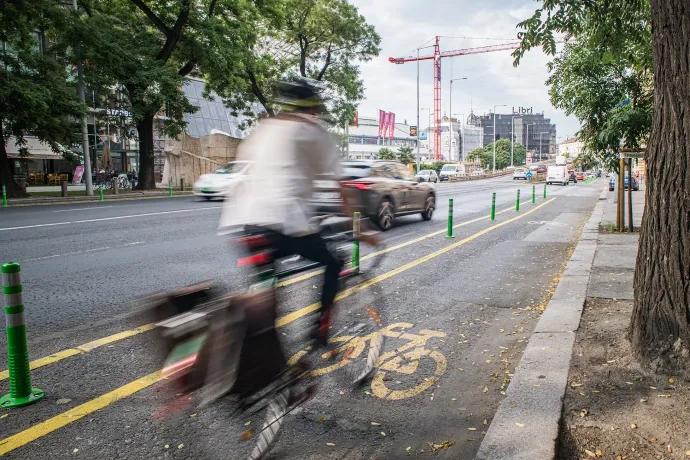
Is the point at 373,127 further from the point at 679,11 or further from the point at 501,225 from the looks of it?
the point at 679,11

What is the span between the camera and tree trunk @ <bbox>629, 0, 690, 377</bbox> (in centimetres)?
356

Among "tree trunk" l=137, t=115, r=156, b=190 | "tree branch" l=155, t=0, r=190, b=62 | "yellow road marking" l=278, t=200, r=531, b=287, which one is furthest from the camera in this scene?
"tree trunk" l=137, t=115, r=156, b=190

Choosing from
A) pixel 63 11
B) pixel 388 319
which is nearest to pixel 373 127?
pixel 63 11

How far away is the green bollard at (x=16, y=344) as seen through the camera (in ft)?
11.0

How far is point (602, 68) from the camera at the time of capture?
11.4 m

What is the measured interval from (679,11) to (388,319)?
3.56 metres

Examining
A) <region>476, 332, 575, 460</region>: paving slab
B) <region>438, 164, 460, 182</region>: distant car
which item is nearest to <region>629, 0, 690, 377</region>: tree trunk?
<region>476, 332, 575, 460</region>: paving slab

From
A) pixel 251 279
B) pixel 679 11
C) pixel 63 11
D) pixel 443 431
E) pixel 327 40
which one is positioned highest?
pixel 327 40

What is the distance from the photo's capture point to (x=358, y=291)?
6.47 metres

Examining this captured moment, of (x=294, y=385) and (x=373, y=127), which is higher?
(x=373, y=127)

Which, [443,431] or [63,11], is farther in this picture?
[63,11]

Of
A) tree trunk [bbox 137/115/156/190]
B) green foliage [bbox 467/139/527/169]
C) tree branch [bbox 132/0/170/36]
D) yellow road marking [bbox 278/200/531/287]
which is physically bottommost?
yellow road marking [bbox 278/200/531/287]

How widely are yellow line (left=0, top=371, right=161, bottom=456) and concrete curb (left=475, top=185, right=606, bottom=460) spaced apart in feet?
7.78

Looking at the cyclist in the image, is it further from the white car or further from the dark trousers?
the white car
